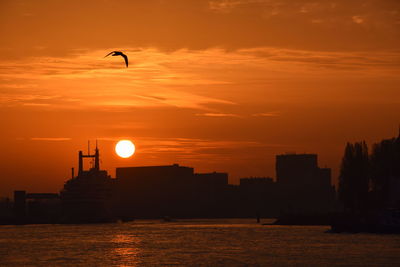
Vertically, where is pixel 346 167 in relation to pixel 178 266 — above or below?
above

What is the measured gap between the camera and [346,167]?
543ft

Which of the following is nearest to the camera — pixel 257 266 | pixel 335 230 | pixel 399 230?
pixel 257 266

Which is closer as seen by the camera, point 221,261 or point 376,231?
point 221,261

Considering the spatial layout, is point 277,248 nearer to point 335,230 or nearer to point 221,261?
point 221,261

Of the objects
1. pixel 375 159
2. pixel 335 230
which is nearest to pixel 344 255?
pixel 335 230

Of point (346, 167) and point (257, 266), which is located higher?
point (346, 167)

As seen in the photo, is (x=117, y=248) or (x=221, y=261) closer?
(x=221, y=261)

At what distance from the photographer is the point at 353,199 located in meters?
165

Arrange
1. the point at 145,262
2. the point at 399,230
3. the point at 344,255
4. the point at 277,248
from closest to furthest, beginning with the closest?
1. the point at 145,262
2. the point at 344,255
3. the point at 277,248
4. the point at 399,230

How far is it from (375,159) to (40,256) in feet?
292

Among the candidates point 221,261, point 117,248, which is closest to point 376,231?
point 117,248

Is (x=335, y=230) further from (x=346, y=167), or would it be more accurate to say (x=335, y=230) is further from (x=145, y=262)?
(x=145, y=262)

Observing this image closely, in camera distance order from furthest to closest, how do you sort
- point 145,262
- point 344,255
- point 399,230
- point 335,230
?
1. point 335,230
2. point 399,230
3. point 344,255
4. point 145,262

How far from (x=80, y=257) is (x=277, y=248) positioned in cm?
2746
